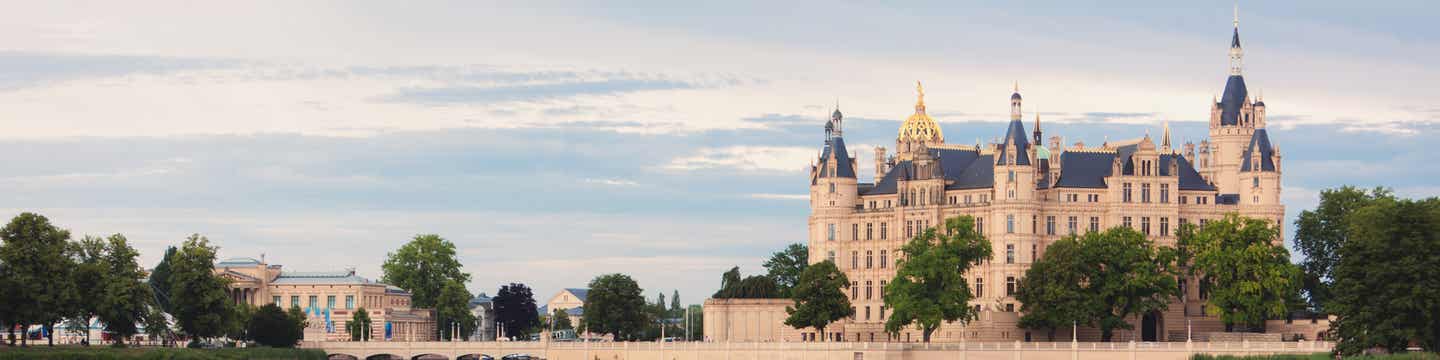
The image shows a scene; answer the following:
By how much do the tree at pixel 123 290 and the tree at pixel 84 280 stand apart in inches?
32.4

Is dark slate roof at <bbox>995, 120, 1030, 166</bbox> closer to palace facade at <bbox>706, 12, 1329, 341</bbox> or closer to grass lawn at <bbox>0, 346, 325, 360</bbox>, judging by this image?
palace facade at <bbox>706, 12, 1329, 341</bbox>

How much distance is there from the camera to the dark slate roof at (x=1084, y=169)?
170 metres

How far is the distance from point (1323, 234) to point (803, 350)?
38037 mm

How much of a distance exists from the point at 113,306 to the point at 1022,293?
191 ft

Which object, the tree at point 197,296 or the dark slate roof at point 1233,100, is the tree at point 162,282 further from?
the dark slate roof at point 1233,100

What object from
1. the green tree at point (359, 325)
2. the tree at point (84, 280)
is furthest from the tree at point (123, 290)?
the green tree at point (359, 325)

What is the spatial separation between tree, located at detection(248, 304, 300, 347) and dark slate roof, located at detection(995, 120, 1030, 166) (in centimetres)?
4859

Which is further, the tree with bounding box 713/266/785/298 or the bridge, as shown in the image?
the tree with bounding box 713/266/785/298

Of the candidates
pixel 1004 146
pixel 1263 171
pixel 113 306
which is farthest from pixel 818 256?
pixel 113 306

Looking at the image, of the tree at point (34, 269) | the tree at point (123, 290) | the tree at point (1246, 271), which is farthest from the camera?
the tree at point (1246, 271)

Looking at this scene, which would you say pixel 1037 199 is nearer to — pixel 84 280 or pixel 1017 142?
pixel 1017 142

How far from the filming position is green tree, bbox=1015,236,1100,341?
159125 millimetres

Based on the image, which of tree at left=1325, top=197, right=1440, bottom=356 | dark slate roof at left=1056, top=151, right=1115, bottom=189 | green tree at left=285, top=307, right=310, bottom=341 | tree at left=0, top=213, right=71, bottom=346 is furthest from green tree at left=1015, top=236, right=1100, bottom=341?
tree at left=0, top=213, right=71, bottom=346

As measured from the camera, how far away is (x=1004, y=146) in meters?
169
